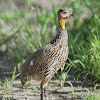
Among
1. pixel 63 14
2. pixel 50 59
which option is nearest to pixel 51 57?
pixel 50 59

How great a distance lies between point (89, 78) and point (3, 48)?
262 centimetres

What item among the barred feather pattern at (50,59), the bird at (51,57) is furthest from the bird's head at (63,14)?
the barred feather pattern at (50,59)

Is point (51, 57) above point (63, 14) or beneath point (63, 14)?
beneath

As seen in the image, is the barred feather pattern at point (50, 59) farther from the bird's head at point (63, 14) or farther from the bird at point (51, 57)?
the bird's head at point (63, 14)

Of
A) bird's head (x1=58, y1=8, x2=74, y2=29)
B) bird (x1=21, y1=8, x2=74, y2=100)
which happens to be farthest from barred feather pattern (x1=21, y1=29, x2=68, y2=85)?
bird's head (x1=58, y1=8, x2=74, y2=29)

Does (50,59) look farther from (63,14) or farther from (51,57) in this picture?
(63,14)

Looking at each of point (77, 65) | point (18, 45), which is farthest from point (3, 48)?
point (77, 65)

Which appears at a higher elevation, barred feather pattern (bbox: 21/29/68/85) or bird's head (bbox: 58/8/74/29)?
bird's head (bbox: 58/8/74/29)

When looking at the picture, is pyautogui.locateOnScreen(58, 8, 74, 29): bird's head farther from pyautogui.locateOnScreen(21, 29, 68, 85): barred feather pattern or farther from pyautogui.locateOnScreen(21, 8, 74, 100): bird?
pyautogui.locateOnScreen(21, 29, 68, 85): barred feather pattern

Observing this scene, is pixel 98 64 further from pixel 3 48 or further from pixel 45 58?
pixel 3 48

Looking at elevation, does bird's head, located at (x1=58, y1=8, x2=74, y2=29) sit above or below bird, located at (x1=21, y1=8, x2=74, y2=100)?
above

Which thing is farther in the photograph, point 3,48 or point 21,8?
point 21,8

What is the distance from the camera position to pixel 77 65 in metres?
4.71

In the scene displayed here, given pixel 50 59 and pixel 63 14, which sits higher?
pixel 63 14
